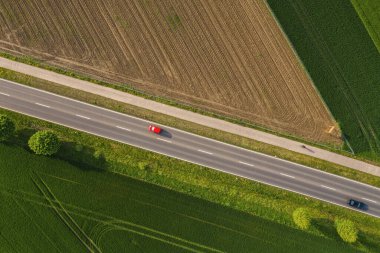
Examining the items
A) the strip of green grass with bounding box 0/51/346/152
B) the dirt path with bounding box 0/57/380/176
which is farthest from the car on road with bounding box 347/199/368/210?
the strip of green grass with bounding box 0/51/346/152

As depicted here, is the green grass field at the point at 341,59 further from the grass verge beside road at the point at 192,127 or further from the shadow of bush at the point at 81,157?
the shadow of bush at the point at 81,157

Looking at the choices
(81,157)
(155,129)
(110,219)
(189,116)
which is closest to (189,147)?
(189,116)

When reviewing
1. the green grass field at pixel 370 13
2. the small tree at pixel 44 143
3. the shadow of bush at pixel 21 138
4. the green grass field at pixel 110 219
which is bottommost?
the green grass field at pixel 110 219

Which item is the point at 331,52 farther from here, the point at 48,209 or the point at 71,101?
the point at 48,209

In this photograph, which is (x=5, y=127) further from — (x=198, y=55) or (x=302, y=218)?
(x=302, y=218)

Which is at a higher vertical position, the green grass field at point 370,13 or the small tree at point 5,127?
the green grass field at point 370,13

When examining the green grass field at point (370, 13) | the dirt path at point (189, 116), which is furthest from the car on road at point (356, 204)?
the green grass field at point (370, 13)

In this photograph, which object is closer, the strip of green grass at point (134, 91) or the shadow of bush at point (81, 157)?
the shadow of bush at point (81, 157)

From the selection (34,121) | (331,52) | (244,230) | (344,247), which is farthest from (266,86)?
(34,121)
